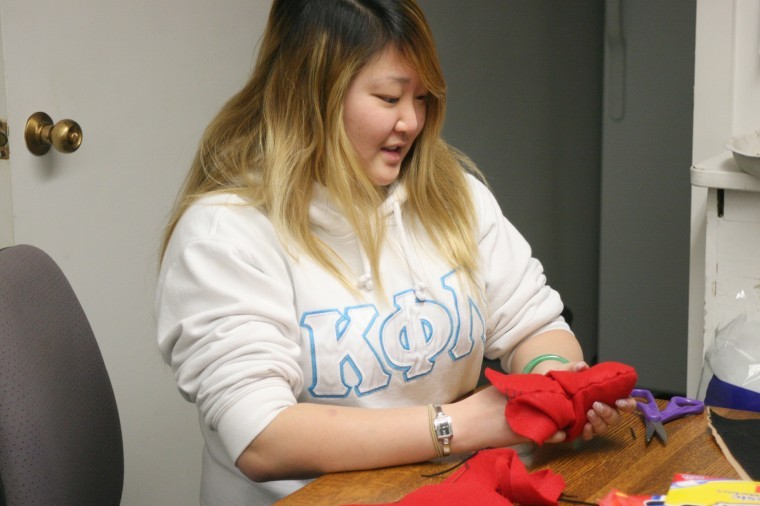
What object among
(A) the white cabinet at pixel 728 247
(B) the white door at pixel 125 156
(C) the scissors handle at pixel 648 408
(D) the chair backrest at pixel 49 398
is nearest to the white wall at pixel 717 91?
(A) the white cabinet at pixel 728 247

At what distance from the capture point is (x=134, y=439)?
6.81 feet

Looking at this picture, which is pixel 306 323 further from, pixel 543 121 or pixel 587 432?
pixel 543 121

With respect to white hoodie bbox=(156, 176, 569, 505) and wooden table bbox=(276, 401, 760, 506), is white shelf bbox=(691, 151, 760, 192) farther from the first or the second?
wooden table bbox=(276, 401, 760, 506)

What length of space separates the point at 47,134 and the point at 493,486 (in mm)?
1254

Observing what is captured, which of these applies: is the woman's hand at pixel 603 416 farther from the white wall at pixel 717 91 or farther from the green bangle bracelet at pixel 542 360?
the white wall at pixel 717 91

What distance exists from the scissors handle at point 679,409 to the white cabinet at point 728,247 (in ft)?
1.58

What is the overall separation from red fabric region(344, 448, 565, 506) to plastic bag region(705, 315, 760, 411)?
2.04ft

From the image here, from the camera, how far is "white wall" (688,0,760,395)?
1.87m

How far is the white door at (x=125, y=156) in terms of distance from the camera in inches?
71.9

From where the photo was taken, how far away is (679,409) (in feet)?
4.05

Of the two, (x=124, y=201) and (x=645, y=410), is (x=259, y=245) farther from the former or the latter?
(x=124, y=201)

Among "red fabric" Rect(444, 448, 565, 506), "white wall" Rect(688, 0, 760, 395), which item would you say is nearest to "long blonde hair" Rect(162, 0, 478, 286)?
"red fabric" Rect(444, 448, 565, 506)

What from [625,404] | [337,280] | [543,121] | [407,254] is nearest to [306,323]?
[337,280]

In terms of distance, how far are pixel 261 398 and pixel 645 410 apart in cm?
49
